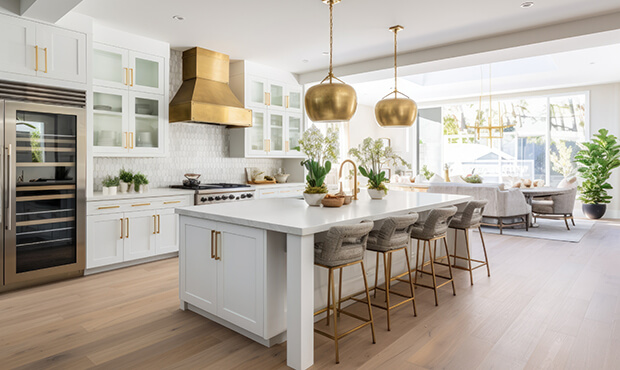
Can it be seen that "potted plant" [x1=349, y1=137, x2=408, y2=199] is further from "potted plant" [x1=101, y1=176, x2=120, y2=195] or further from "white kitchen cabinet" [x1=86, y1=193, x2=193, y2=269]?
"potted plant" [x1=101, y1=176, x2=120, y2=195]

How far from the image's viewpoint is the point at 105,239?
176 inches

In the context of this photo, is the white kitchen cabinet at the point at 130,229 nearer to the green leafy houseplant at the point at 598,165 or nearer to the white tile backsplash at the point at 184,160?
the white tile backsplash at the point at 184,160

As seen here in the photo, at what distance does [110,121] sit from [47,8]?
1.45 m

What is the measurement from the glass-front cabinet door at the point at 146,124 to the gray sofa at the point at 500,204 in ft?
17.4

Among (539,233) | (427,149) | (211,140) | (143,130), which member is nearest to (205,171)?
(211,140)

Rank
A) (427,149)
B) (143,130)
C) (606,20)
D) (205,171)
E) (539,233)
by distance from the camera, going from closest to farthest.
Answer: (606,20)
(143,130)
(205,171)
(539,233)
(427,149)

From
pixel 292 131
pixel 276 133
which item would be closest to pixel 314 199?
pixel 276 133

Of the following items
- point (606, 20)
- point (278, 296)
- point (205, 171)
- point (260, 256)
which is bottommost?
point (278, 296)

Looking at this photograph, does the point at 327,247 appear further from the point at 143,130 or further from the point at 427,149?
the point at 427,149

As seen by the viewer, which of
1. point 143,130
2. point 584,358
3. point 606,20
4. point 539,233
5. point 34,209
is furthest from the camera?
point 539,233

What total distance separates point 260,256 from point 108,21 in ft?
11.8

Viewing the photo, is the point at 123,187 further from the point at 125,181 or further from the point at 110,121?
the point at 110,121

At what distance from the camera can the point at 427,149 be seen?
12359 mm

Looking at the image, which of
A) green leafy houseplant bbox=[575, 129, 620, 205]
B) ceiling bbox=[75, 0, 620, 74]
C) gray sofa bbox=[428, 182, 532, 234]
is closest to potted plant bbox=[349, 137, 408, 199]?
ceiling bbox=[75, 0, 620, 74]
